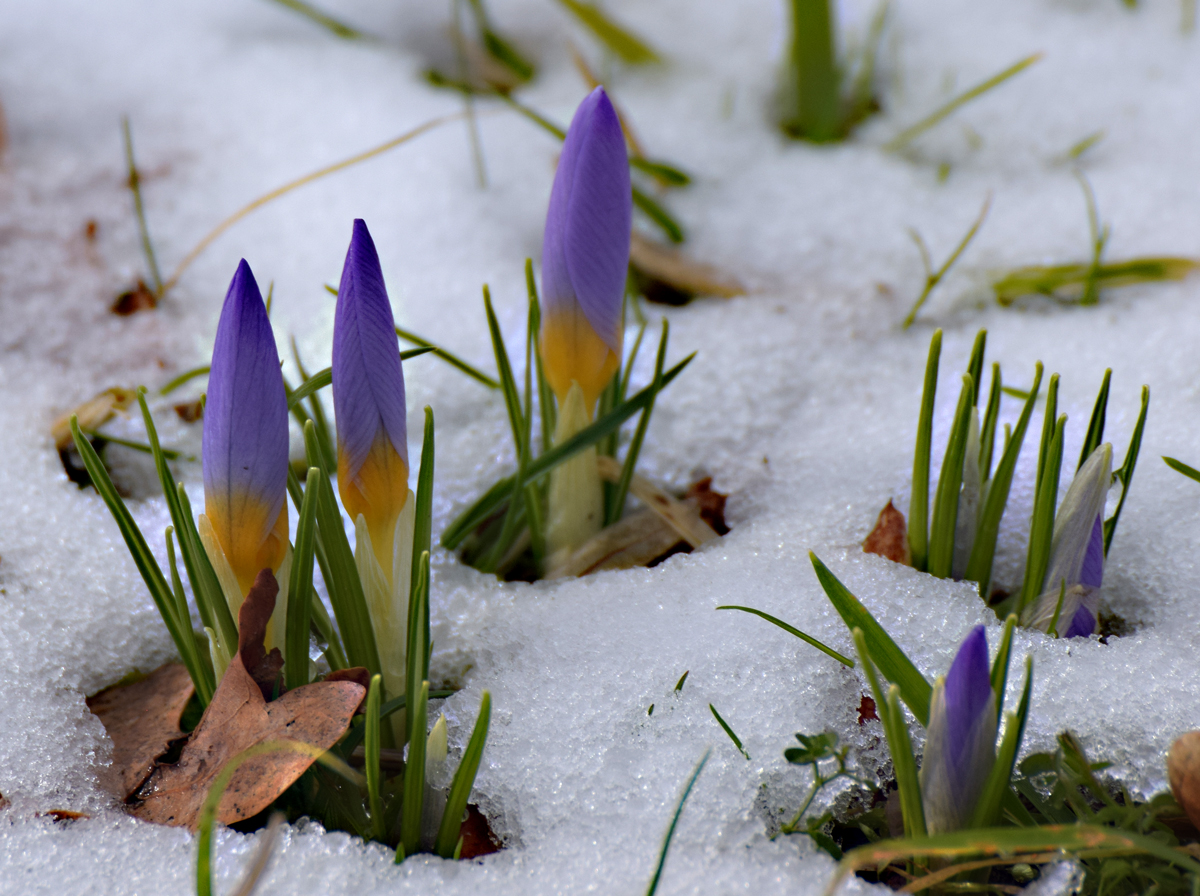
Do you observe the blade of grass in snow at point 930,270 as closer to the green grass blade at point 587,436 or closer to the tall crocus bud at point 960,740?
the green grass blade at point 587,436

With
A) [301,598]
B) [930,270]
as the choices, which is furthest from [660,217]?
[301,598]

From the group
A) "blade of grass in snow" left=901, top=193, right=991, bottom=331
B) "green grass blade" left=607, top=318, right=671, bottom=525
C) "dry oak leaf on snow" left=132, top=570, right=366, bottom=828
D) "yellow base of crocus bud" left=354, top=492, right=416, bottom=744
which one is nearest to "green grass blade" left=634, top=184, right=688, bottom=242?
"blade of grass in snow" left=901, top=193, right=991, bottom=331

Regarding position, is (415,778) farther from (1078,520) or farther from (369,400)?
(1078,520)

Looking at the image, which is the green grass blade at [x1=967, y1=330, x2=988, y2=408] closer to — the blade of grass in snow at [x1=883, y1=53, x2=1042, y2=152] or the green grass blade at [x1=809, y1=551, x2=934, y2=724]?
the green grass blade at [x1=809, y1=551, x2=934, y2=724]

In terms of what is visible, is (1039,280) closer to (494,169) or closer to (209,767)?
(494,169)

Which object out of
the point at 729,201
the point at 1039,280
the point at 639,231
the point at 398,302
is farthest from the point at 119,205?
the point at 1039,280

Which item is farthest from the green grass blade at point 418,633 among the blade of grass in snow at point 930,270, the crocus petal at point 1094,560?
the blade of grass in snow at point 930,270
